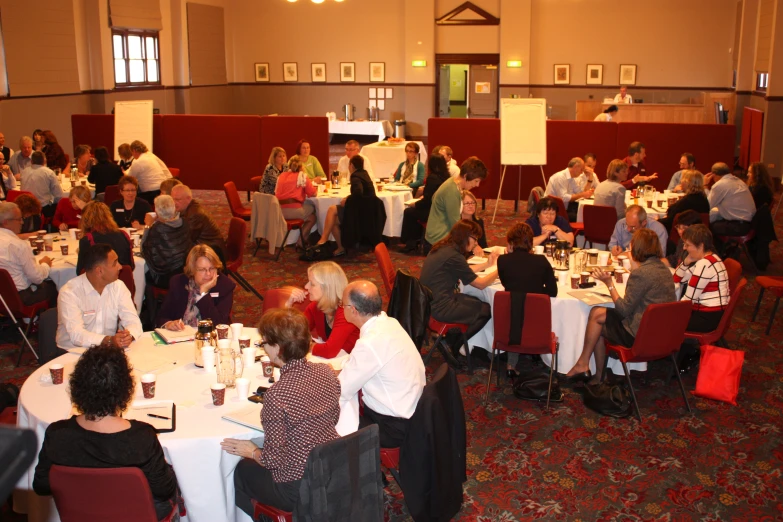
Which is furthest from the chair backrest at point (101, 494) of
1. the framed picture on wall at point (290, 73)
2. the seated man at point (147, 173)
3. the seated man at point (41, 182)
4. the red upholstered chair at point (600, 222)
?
the framed picture on wall at point (290, 73)

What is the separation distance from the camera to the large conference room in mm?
3271

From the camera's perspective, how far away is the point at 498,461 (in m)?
4.80

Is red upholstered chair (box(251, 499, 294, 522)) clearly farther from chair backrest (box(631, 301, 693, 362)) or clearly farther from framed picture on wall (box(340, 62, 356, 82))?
framed picture on wall (box(340, 62, 356, 82))

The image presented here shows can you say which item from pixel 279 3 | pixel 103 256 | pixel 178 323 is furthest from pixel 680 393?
pixel 279 3

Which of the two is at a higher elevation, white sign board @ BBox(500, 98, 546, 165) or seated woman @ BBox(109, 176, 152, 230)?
white sign board @ BBox(500, 98, 546, 165)

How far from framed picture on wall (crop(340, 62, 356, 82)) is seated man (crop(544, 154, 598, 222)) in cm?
1278

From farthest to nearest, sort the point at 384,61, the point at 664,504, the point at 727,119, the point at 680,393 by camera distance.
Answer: the point at 384,61, the point at 727,119, the point at 680,393, the point at 664,504

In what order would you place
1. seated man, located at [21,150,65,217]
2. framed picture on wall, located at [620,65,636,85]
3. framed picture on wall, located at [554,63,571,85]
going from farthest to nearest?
1. framed picture on wall, located at [554,63,571,85]
2. framed picture on wall, located at [620,65,636,85]
3. seated man, located at [21,150,65,217]

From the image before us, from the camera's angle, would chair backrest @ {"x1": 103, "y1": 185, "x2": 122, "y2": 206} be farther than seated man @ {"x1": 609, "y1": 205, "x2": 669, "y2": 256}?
Yes

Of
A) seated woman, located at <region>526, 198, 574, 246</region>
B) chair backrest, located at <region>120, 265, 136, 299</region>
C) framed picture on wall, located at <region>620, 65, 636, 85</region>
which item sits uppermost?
framed picture on wall, located at <region>620, 65, 636, 85</region>

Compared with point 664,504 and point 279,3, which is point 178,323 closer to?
point 664,504

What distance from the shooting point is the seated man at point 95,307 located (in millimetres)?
4547

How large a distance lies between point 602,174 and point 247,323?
7471 mm

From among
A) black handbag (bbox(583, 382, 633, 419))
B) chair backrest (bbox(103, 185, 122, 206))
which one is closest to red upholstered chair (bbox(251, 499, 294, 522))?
black handbag (bbox(583, 382, 633, 419))
